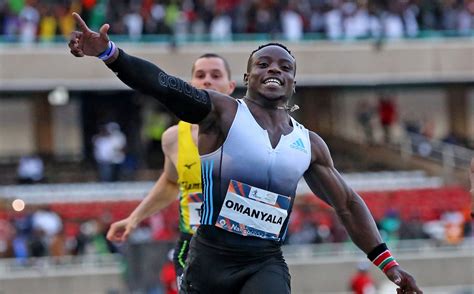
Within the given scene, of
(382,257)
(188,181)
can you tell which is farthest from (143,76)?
(188,181)

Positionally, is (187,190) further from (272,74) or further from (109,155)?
(109,155)

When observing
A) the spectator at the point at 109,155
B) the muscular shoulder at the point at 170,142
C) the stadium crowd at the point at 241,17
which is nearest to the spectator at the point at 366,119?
the stadium crowd at the point at 241,17

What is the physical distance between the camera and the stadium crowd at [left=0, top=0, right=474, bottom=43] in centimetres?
3050

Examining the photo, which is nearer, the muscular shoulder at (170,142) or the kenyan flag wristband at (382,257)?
the kenyan flag wristband at (382,257)

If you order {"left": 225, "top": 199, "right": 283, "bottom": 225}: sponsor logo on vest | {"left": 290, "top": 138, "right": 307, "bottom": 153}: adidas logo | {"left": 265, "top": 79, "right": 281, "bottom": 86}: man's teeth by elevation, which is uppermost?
{"left": 265, "top": 79, "right": 281, "bottom": 86}: man's teeth

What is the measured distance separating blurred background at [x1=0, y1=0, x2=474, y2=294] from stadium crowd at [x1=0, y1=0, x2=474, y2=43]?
4 centimetres

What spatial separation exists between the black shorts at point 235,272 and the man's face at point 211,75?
2321 mm

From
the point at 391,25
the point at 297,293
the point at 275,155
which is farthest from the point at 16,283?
the point at 275,155

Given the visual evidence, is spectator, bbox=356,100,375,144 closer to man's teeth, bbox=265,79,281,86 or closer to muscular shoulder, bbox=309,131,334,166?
muscular shoulder, bbox=309,131,334,166

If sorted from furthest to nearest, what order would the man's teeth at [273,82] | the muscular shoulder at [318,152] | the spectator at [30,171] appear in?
the spectator at [30,171] < the muscular shoulder at [318,152] < the man's teeth at [273,82]

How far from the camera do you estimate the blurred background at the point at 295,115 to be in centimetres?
2483

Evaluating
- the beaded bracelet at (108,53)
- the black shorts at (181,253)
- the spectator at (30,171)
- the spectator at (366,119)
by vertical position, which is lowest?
the spectator at (366,119)

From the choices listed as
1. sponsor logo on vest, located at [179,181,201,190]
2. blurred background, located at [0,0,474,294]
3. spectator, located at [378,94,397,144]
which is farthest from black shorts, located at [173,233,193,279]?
spectator, located at [378,94,397,144]

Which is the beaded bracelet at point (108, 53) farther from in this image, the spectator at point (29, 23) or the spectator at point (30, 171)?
the spectator at point (29, 23)
